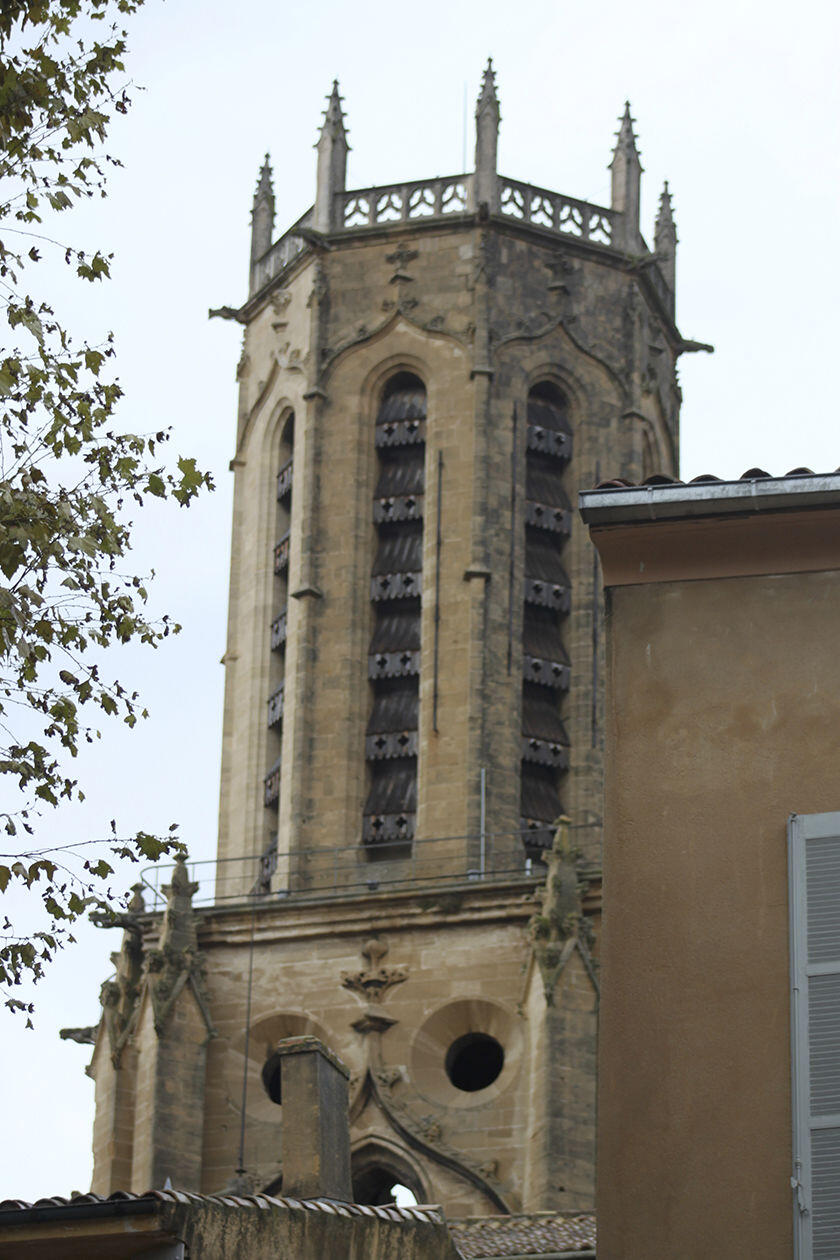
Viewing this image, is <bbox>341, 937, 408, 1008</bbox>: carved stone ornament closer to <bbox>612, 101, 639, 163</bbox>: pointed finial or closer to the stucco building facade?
<bbox>612, 101, 639, 163</bbox>: pointed finial

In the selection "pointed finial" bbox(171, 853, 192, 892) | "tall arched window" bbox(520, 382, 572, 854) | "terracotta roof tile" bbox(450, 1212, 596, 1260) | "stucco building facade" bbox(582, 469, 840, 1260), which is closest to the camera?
"stucco building facade" bbox(582, 469, 840, 1260)

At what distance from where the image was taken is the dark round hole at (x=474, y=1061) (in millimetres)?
41906

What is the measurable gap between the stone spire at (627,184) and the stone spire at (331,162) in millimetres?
4200

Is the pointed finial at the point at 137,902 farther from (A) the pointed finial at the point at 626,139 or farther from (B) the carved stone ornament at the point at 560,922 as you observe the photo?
(A) the pointed finial at the point at 626,139

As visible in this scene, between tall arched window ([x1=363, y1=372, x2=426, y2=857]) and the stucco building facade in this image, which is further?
tall arched window ([x1=363, y1=372, x2=426, y2=857])

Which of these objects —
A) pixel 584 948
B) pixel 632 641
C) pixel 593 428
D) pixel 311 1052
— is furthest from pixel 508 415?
pixel 632 641

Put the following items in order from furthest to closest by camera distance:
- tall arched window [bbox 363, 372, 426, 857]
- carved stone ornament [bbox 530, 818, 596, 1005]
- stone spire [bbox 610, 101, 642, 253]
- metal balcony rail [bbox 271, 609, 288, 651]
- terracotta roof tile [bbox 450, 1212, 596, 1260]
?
1. stone spire [bbox 610, 101, 642, 253]
2. metal balcony rail [bbox 271, 609, 288, 651]
3. tall arched window [bbox 363, 372, 426, 857]
4. carved stone ornament [bbox 530, 818, 596, 1005]
5. terracotta roof tile [bbox 450, 1212, 596, 1260]

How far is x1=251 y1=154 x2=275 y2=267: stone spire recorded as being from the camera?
50.8 m

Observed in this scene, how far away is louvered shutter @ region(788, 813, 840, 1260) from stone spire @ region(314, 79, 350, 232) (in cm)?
3235

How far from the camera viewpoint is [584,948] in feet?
133

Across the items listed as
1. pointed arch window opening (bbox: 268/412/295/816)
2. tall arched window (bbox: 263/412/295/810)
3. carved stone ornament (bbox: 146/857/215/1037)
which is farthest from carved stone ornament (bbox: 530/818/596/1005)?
tall arched window (bbox: 263/412/295/810)

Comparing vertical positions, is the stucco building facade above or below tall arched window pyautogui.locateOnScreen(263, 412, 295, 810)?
below

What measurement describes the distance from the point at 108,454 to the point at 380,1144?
2543 centimetres

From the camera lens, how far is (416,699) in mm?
44938
